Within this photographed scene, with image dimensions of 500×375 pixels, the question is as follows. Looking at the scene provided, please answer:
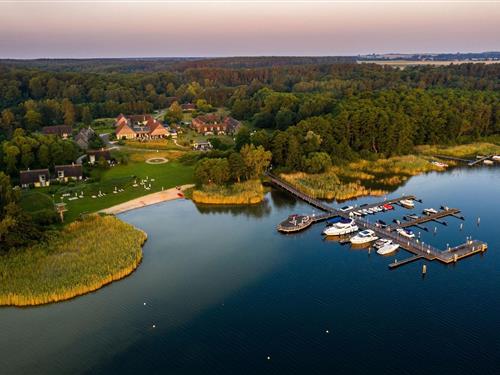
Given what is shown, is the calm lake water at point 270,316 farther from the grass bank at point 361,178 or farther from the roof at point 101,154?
the roof at point 101,154

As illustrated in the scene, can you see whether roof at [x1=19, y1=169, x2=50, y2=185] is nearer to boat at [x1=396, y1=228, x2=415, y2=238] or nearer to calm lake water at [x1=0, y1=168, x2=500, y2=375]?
calm lake water at [x1=0, y1=168, x2=500, y2=375]

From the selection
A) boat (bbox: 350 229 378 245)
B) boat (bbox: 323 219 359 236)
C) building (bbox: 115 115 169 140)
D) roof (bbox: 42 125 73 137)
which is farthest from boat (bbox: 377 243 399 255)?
roof (bbox: 42 125 73 137)

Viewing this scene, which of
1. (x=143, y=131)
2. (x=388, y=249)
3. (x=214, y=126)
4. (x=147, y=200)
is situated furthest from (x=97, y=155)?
(x=388, y=249)

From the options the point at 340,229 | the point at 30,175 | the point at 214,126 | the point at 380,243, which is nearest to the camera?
the point at 380,243

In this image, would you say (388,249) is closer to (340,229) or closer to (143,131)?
(340,229)

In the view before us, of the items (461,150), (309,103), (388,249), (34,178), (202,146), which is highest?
(309,103)
